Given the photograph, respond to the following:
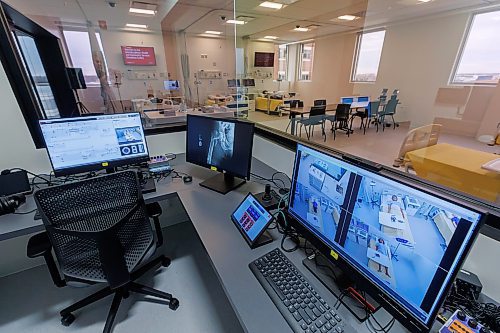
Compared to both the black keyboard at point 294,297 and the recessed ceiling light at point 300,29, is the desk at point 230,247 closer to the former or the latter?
the black keyboard at point 294,297

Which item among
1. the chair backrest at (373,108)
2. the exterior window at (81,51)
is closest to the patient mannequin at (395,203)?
the chair backrest at (373,108)

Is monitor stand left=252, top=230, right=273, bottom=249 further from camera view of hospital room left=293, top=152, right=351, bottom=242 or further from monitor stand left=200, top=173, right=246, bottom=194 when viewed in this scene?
monitor stand left=200, top=173, right=246, bottom=194

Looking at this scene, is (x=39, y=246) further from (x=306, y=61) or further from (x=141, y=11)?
(x=306, y=61)

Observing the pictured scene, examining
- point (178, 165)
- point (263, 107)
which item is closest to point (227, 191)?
point (178, 165)

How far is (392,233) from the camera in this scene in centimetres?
66

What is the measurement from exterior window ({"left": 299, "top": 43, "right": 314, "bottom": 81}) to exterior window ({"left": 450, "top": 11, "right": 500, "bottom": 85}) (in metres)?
5.66

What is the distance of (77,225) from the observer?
1.14 m

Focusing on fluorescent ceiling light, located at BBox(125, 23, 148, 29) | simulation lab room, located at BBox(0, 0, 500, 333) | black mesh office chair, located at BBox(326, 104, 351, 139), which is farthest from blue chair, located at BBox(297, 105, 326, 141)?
fluorescent ceiling light, located at BBox(125, 23, 148, 29)

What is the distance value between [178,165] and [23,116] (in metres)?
1.13

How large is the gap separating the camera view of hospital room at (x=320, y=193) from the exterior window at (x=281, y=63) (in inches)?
406

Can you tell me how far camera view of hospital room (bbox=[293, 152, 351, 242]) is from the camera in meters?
0.82

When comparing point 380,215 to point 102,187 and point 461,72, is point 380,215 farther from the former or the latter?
point 461,72

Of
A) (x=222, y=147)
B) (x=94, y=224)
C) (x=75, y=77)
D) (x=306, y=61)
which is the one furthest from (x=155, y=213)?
(x=306, y=61)

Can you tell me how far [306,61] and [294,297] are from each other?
10176 millimetres
